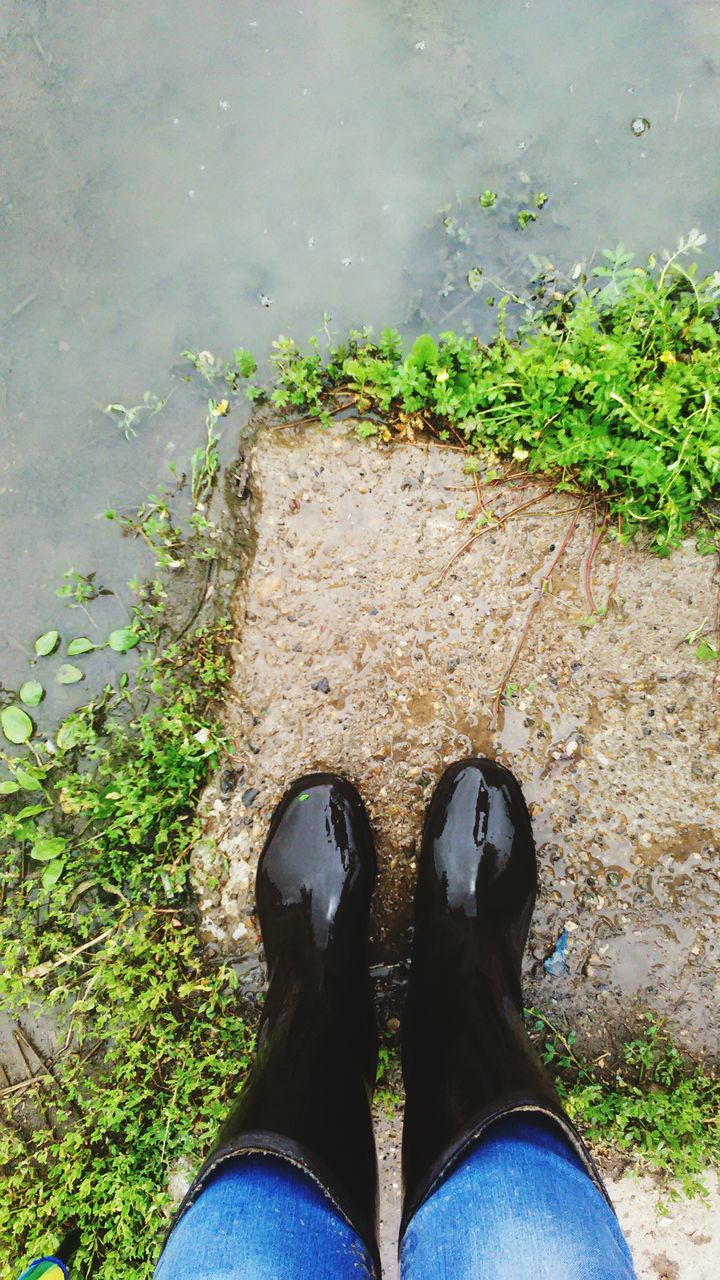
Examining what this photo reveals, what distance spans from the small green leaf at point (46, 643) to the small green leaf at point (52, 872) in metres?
0.74

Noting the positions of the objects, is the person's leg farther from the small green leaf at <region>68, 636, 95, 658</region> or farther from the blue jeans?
the small green leaf at <region>68, 636, 95, 658</region>

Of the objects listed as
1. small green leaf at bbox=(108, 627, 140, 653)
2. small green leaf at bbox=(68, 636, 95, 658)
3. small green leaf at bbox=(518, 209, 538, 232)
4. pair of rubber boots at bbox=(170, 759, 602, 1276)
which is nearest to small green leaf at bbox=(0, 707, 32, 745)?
small green leaf at bbox=(68, 636, 95, 658)

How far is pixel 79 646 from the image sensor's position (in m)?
2.55

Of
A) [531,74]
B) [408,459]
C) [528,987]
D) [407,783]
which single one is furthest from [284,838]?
[531,74]

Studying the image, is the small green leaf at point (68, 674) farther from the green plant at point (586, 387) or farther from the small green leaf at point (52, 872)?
the green plant at point (586, 387)

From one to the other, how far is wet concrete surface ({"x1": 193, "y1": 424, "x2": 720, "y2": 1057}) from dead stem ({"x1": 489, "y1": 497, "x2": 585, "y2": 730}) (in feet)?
0.06

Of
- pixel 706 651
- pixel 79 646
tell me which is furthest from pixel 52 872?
pixel 706 651

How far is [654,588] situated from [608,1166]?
1.93m

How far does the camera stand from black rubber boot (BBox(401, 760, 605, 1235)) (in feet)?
5.74

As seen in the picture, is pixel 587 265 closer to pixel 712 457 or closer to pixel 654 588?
pixel 712 457

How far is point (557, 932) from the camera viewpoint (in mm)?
2383

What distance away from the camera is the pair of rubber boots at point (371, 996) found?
1.73 meters

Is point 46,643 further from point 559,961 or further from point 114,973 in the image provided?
point 559,961

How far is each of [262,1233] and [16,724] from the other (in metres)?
1.77
